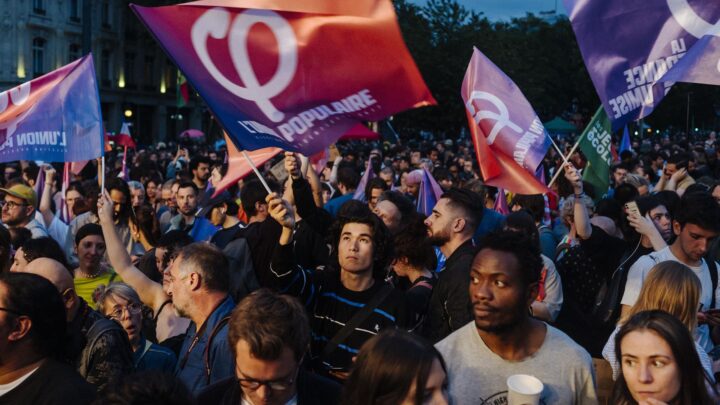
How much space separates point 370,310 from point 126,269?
2.11m

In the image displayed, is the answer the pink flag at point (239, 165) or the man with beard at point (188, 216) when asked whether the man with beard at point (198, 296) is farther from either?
the man with beard at point (188, 216)

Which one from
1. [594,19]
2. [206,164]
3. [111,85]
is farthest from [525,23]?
[594,19]

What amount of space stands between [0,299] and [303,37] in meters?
3.09

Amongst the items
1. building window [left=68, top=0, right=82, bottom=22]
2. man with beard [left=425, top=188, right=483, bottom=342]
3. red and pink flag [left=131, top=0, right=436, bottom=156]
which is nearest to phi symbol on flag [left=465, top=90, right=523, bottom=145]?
red and pink flag [left=131, top=0, right=436, bottom=156]

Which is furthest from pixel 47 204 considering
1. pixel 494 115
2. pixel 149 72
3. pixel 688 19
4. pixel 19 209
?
pixel 149 72

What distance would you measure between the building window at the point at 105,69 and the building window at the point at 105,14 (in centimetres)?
161

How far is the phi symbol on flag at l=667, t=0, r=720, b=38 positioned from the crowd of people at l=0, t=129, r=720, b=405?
48.8 inches

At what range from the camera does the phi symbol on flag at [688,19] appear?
20.8 feet

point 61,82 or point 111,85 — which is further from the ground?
point 111,85

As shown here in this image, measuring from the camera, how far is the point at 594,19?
6691mm

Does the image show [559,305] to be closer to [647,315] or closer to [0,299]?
[647,315]

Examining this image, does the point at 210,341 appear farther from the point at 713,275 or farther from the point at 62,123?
the point at 62,123

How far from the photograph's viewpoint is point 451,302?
15.8 ft

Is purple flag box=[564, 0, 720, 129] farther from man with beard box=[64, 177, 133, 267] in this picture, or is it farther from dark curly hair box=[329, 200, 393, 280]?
man with beard box=[64, 177, 133, 267]
